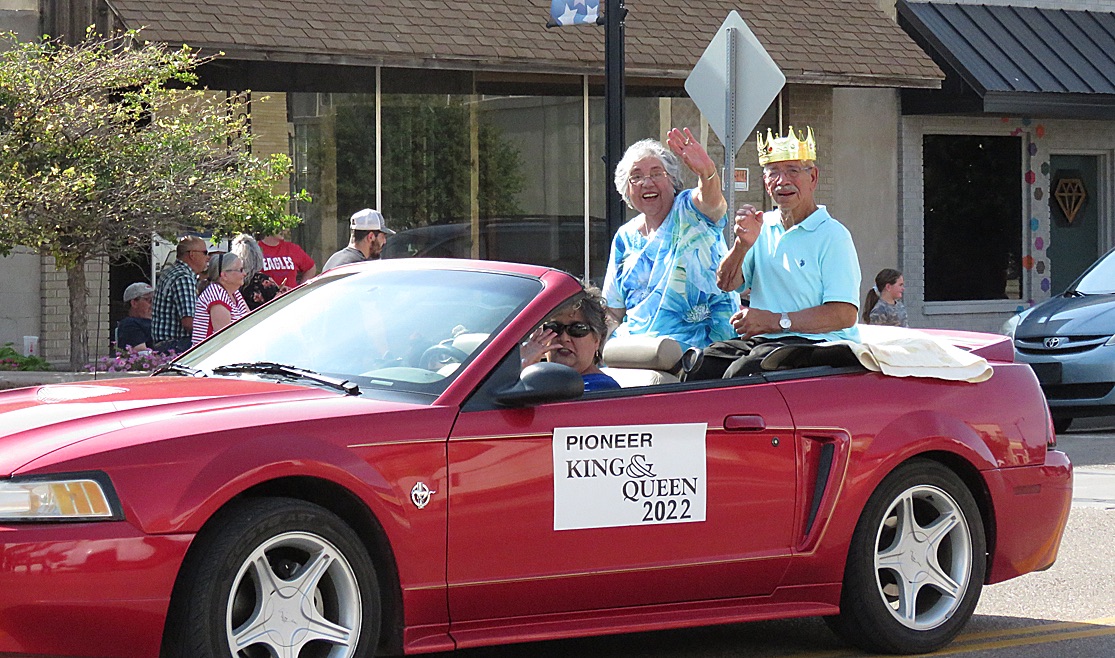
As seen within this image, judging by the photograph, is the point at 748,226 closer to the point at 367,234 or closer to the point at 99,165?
the point at 367,234

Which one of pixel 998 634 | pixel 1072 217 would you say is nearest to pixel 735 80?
pixel 998 634

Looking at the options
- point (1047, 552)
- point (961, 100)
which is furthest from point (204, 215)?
point (961, 100)

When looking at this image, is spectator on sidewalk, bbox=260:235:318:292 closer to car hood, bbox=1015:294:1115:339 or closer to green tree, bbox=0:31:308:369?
green tree, bbox=0:31:308:369

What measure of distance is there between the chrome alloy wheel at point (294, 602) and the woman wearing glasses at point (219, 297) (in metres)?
6.34

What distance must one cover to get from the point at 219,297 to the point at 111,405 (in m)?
6.19

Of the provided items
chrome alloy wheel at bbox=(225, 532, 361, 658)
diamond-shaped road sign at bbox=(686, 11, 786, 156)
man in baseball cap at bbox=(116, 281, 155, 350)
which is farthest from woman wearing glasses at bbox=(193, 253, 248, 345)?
chrome alloy wheel at bbox=(225, 532, 361, 658)

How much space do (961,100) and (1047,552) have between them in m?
14.2

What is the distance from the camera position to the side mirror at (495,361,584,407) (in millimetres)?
5332

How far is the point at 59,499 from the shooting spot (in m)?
4.58

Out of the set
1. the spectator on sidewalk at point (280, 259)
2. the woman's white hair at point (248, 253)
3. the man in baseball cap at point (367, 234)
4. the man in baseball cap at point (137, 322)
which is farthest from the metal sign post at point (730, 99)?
the man in baseball cap at point (137, 322)

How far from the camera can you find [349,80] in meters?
17.0

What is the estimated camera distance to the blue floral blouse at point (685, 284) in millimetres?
7121

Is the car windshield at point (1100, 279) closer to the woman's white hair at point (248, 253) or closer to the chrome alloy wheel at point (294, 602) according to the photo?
the woman's white hair at point (248, 253)

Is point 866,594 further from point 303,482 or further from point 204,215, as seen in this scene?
point 204,215
